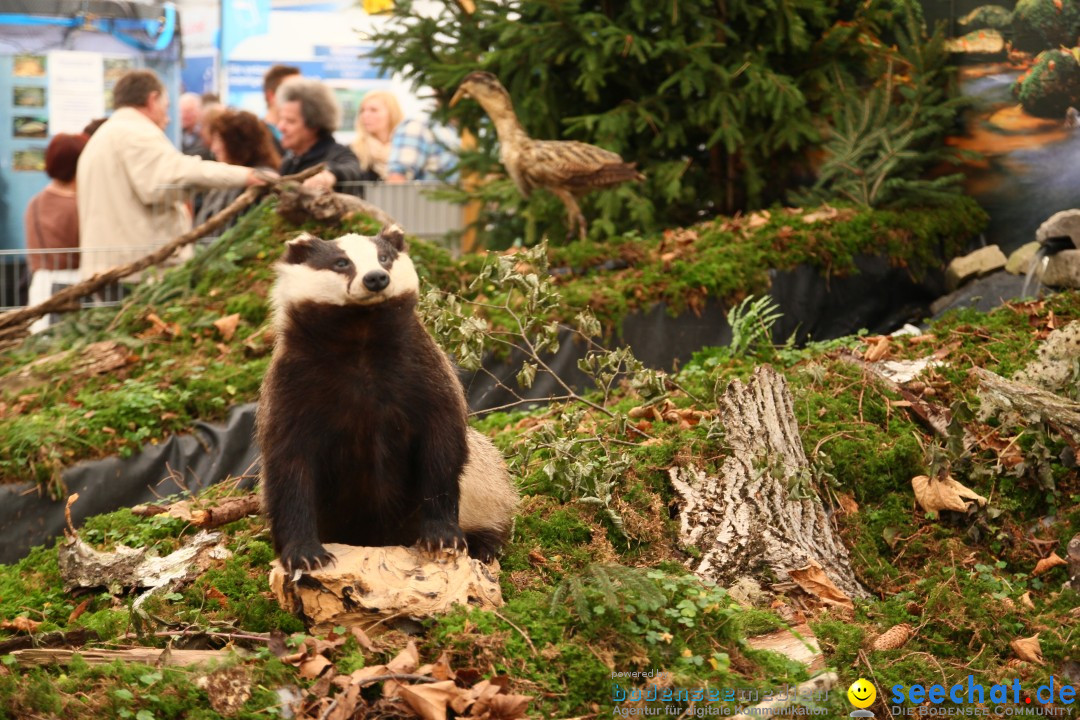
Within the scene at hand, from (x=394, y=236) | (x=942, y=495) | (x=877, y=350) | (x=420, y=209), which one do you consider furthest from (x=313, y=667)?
(x=420, y=209)

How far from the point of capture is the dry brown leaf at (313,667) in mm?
3605

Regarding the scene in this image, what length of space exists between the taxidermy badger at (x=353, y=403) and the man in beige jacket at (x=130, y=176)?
16.5 ft

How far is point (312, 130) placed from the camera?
30.9 ft

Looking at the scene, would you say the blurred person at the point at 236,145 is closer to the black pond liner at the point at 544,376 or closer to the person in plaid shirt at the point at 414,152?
the person in plaid shirt at the point at 414,152

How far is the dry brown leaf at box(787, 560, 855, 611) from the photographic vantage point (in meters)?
4.60

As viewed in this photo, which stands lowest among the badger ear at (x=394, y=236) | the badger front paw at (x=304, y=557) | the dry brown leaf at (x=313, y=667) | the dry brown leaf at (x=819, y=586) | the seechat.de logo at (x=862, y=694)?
the seechat.de logo at (x=862, y=694)

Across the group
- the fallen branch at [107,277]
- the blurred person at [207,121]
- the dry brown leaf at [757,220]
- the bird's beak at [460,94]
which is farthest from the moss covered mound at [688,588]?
the blurred person at [207,121]

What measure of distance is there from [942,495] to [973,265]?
490 cm

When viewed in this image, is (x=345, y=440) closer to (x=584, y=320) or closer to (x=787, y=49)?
(x=584, y=320)

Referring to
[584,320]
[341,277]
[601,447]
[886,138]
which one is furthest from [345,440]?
[886,138]

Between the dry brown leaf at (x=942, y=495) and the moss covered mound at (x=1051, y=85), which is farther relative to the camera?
the moss covered mound at (x=1051, y=85)

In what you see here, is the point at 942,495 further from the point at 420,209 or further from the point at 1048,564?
the point at 420,209

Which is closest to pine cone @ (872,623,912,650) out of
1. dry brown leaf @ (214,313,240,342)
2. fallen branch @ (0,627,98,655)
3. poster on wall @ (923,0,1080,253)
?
fallen branch @ (0,627,98,655)

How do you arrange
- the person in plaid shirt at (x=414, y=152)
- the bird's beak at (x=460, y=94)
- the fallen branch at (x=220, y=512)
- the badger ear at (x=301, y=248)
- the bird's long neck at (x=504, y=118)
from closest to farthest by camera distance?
the badger ear at (x=301, y=248) < the fallen branch at (x=220, y=512) < the bird's long neck at (x=504, y=118) < the bird's beak at (x=460, y=94) < the person in plaid shirt at (x=414, y=152)
